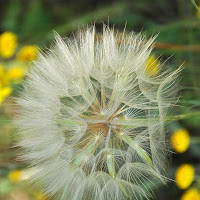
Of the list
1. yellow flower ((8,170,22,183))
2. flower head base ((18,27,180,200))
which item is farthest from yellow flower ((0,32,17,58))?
flower head base ((18,27,180,200))

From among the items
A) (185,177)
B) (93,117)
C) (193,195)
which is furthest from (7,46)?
(193,195)

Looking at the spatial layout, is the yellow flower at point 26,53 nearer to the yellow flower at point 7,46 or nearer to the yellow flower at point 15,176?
the yellow flower at point 7,46

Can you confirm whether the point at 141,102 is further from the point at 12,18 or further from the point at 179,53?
the point at 12,18

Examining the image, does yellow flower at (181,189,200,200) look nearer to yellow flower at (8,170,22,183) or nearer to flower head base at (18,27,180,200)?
flower head base at (18,27,180,200)

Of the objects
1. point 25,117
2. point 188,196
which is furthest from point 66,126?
point 188,196

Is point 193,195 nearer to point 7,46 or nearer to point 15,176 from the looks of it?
point 15,176
